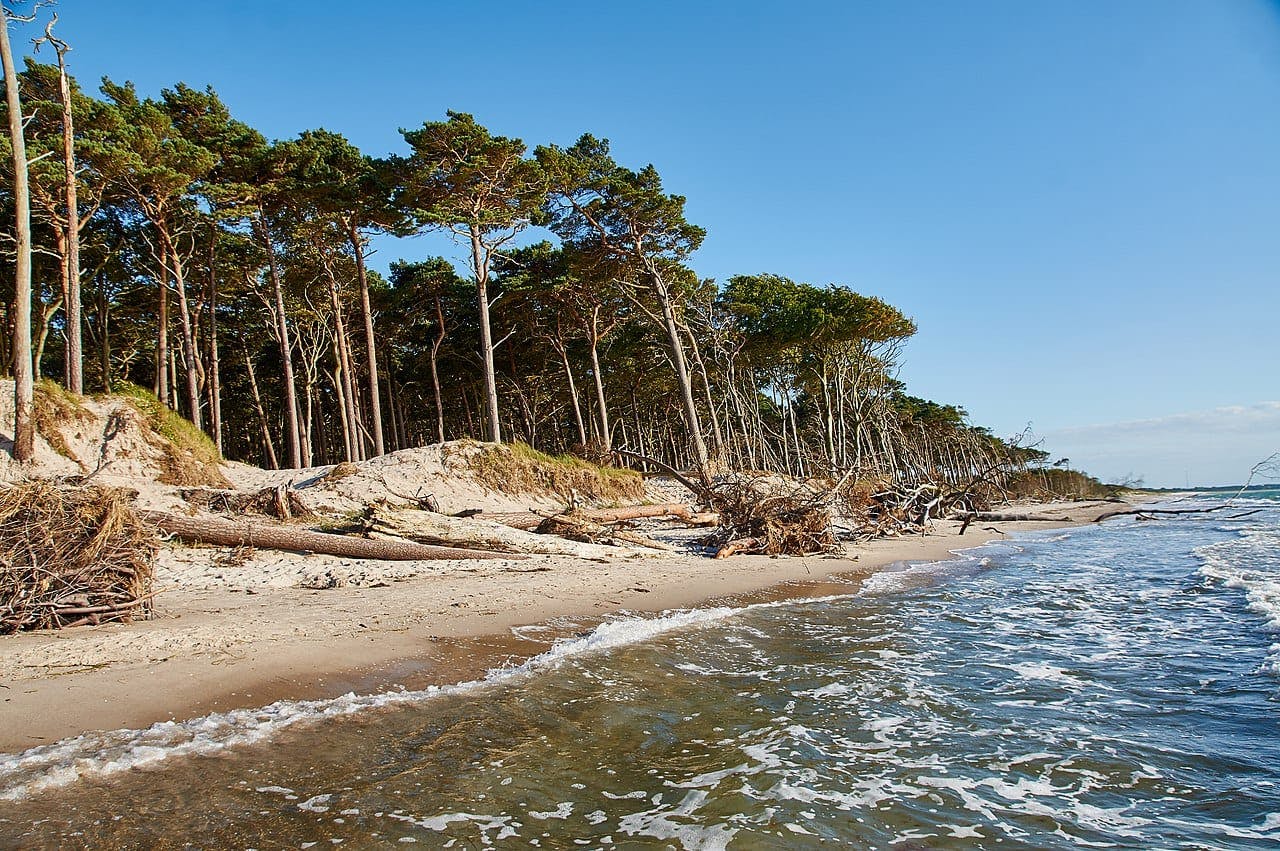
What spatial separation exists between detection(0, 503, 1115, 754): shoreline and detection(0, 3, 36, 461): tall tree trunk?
7978 millimetres

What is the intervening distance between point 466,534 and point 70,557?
694cm

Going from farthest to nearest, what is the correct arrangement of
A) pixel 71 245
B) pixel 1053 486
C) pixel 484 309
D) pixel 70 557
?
pixel 1053 486
pixel 484 309
pixel 71 245
pixel 70 557

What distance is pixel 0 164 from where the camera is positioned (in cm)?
1672

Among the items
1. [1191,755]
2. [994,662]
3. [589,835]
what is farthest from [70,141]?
[1191,755]

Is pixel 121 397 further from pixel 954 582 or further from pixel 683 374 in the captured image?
pixel 954 582

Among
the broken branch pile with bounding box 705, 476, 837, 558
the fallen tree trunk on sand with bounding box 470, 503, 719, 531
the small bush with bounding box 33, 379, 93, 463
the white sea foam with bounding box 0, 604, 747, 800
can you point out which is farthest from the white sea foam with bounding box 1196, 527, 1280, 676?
the small bush with bounding box 33, 379, 93, 463

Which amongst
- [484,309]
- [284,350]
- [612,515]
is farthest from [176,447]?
[612,515]

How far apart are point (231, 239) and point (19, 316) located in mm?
11882

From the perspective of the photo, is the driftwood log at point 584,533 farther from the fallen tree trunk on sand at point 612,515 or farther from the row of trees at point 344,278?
the row of trees at point 344,278

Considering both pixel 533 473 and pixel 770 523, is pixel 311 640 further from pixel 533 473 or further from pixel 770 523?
pixel 533 473

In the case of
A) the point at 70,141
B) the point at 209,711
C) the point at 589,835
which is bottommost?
the point at 589,835

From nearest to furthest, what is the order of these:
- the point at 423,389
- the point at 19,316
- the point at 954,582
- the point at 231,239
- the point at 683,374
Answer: the point at 954,582
the point at 19,316
the point at 231,239
the point at 683,374
the point at 423,389

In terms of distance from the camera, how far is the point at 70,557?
6.71 m

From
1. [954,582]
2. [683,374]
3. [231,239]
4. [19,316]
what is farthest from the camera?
[683,374]
